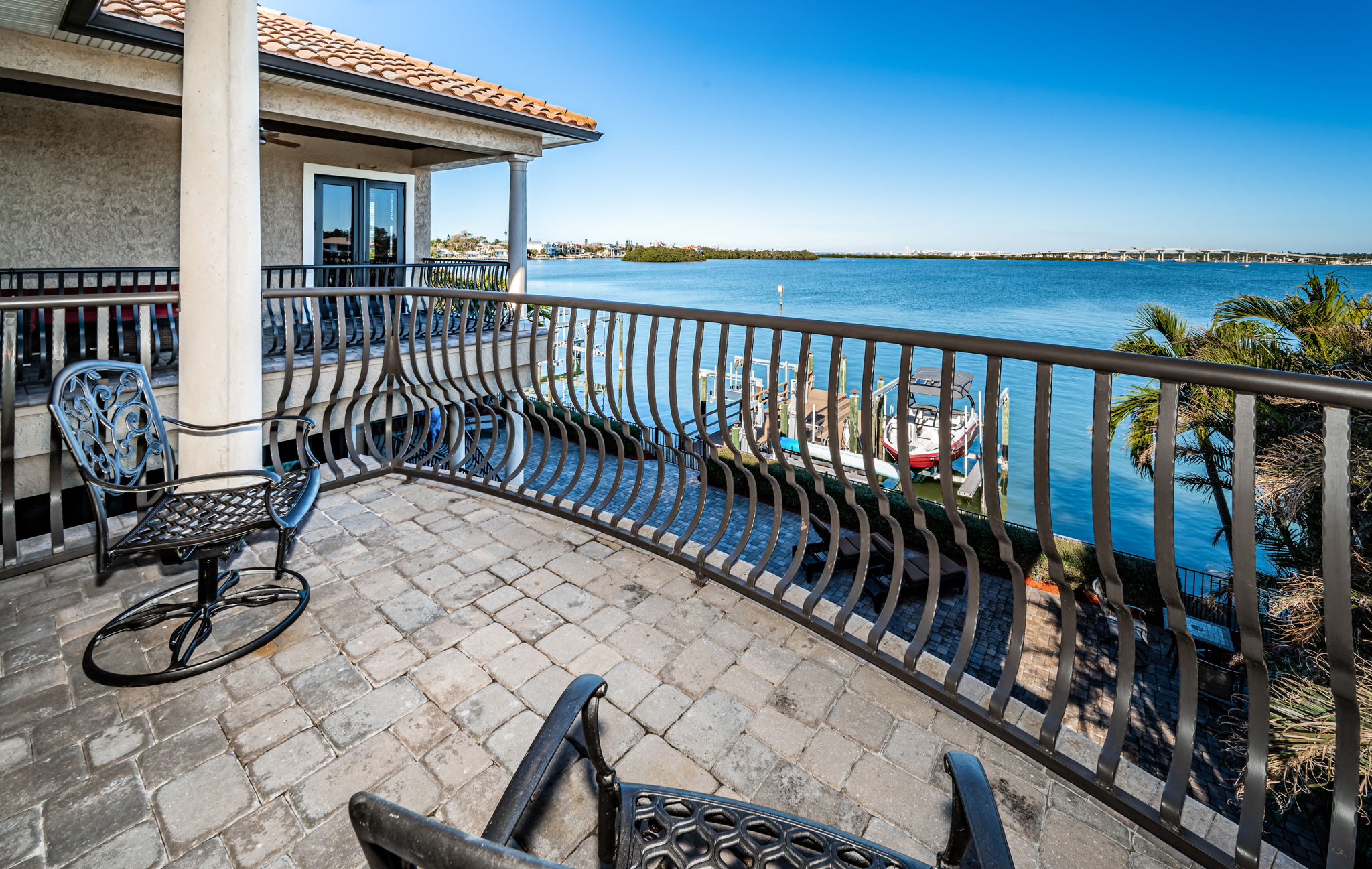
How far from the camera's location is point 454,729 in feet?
5.69

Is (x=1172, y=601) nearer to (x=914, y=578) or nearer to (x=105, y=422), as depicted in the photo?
(x=105, y=422)

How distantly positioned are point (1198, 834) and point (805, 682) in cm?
95

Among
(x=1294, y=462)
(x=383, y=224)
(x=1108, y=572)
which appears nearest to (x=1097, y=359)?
(x=1108, y=572)

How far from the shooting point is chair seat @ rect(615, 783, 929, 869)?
978 mm

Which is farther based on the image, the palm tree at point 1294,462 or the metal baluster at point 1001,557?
the palm tree at point 1294,462

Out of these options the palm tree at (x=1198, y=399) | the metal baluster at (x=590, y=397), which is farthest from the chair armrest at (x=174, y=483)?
the palm tree at (x=1198, y=399)

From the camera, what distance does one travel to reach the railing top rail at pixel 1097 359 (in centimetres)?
114

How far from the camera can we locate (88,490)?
2020 millimetres

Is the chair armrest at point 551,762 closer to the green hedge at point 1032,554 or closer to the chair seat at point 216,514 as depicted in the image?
the chair seat at point 216,514

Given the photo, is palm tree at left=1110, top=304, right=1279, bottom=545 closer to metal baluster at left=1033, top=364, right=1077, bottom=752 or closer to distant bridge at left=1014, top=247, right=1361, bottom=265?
metal baluster at left=1033, top=364, right=1077, bottom=752

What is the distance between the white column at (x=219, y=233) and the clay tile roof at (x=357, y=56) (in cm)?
300

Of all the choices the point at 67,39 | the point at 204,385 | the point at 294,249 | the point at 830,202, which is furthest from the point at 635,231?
the point at 204,385

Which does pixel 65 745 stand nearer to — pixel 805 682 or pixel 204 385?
pixel 204 385

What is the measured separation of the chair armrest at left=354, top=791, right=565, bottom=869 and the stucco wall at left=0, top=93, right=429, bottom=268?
30.0 ft
